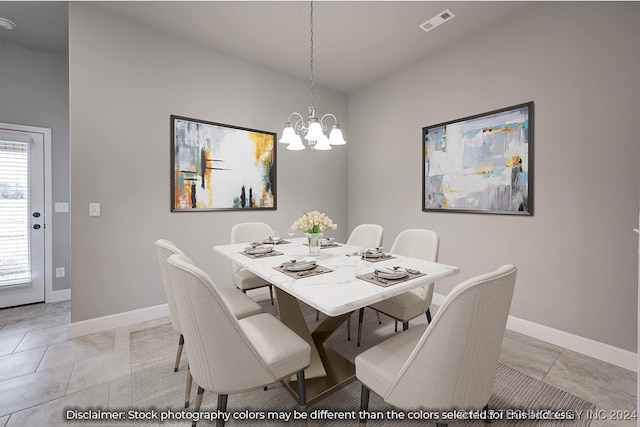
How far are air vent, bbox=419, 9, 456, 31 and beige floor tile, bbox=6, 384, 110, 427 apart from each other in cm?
384

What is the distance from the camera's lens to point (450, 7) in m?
2.44

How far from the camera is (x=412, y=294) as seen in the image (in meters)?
2.07

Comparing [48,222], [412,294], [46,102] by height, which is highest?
[46,102]

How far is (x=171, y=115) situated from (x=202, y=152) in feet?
1.50

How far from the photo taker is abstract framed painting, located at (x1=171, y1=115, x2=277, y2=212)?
2.95m

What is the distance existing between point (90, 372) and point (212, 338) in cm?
160

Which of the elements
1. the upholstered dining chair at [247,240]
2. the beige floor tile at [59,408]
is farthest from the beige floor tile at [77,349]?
the upholstered dining chair at [247,240]

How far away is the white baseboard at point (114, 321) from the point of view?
2.44 m

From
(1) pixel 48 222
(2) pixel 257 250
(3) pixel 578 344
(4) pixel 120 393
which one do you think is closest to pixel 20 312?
(1) pixel 48 222

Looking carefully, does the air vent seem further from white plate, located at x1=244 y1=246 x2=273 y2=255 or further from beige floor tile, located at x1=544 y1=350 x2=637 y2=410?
beige floor tile, located at x1=544 y1=350 x2=637 y2=410

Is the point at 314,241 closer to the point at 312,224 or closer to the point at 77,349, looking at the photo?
the point at 312,224

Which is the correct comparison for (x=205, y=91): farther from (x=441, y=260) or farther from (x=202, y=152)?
(x=441, y=260)

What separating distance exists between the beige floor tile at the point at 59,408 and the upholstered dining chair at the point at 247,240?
3.76 feet

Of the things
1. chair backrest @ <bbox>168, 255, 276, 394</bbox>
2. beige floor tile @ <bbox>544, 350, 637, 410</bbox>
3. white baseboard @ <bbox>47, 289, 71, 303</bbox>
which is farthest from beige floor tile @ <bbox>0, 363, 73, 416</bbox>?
beige floor tile @ <bbox>544, 350, 637, 410</bbox>
